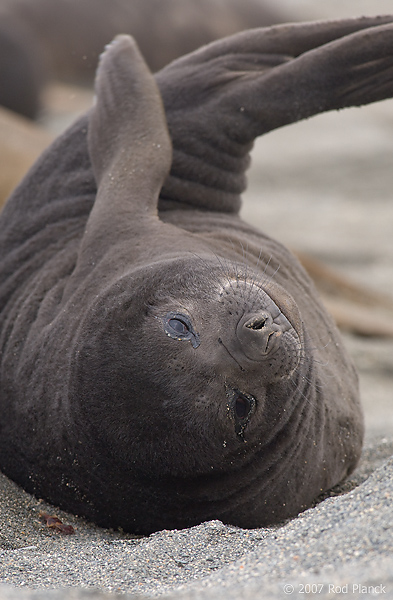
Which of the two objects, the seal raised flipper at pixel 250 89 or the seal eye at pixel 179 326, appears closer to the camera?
the seal eye at pixel 179 326

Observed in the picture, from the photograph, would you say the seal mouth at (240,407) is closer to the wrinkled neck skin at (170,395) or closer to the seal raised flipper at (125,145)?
the wrinkled neck skin at (170,395)

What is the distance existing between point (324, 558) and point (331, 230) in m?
5.97

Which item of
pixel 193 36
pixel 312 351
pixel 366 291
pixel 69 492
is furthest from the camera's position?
pixel 193 36

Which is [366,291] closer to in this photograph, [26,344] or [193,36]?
[26,344]

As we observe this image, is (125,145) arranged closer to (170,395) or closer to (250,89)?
(250,89)

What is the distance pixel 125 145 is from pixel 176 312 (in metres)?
1.17

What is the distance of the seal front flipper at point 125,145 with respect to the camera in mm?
3270

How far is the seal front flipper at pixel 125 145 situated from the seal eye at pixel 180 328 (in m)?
0.67

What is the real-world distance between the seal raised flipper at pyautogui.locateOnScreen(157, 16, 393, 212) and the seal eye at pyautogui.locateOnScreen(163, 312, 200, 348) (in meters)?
1.22

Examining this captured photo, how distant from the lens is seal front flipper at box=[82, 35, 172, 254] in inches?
129

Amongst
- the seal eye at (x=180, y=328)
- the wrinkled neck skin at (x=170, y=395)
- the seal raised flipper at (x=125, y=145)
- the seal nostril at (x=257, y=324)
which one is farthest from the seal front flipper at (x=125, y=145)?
the seal nostril at (x=257, y=324)

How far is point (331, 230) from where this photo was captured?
761cm

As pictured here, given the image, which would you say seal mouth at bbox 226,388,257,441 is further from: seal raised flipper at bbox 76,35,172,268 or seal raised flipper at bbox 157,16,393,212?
seal raised flipper at bbox 157,16,393,212

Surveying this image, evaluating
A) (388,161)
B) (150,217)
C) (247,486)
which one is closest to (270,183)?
(388,161)
